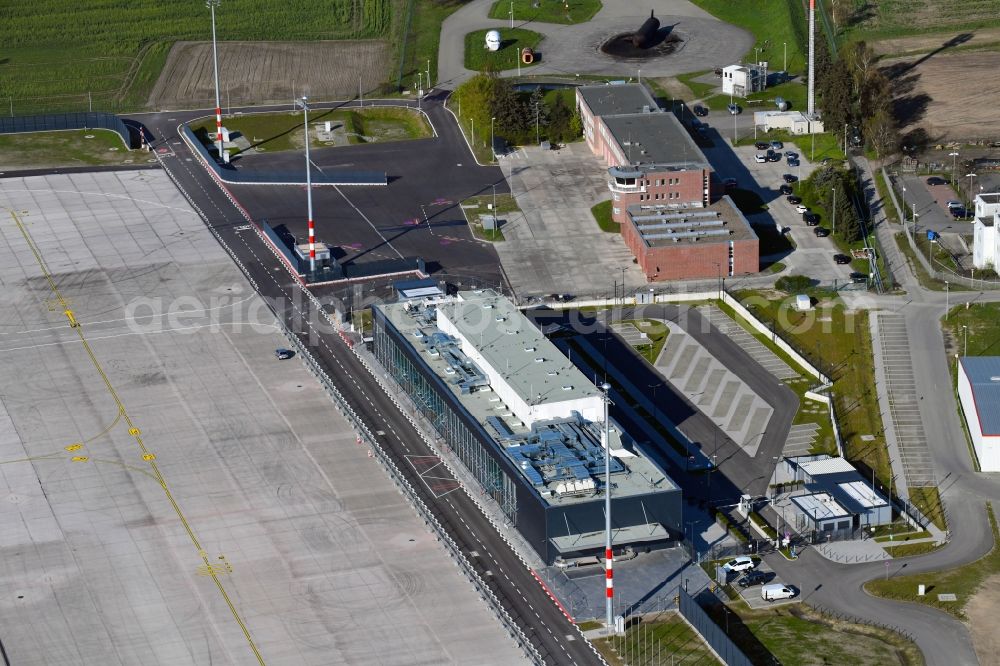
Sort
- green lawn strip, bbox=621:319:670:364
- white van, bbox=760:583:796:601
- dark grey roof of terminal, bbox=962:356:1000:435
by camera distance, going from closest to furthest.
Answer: white van, bbox=760:583:796:601
dark grey roof of terminal, bbox=962:356:1000:435
green lawn strip, bbox=621:319:670:364

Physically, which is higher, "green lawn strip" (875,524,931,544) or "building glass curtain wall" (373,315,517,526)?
"building glass curtain wall" (373,315,517,526)

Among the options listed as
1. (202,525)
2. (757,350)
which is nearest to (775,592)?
(757,350)

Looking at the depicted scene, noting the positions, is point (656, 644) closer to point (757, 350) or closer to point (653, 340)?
point (757, 350)

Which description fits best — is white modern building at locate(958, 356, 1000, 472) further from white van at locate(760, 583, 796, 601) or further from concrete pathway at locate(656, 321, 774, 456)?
white van at locate(760, 583, 796, 601)


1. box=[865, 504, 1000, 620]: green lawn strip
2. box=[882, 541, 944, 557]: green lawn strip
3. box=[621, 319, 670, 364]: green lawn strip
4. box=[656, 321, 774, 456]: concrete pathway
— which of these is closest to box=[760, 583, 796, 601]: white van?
box=[865, 504, 1000, 620]: green lawn strip

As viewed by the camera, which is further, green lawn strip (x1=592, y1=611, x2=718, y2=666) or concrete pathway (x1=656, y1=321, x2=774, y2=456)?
concrete pathway (x1=656, y1=321, x2=774, y2=456)

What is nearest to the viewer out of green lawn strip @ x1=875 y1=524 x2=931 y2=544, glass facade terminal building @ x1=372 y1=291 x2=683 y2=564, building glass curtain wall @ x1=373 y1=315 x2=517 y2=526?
glass facade terminal building @ x1=372 y1=291 x2=683 y2=564

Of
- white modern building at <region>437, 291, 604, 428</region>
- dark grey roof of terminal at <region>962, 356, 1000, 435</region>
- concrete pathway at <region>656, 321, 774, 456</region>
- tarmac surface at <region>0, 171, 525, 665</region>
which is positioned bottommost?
tarmac surface at <region>0, 171, 525, 665</region>

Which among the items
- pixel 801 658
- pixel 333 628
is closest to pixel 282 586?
pixel 333 628
